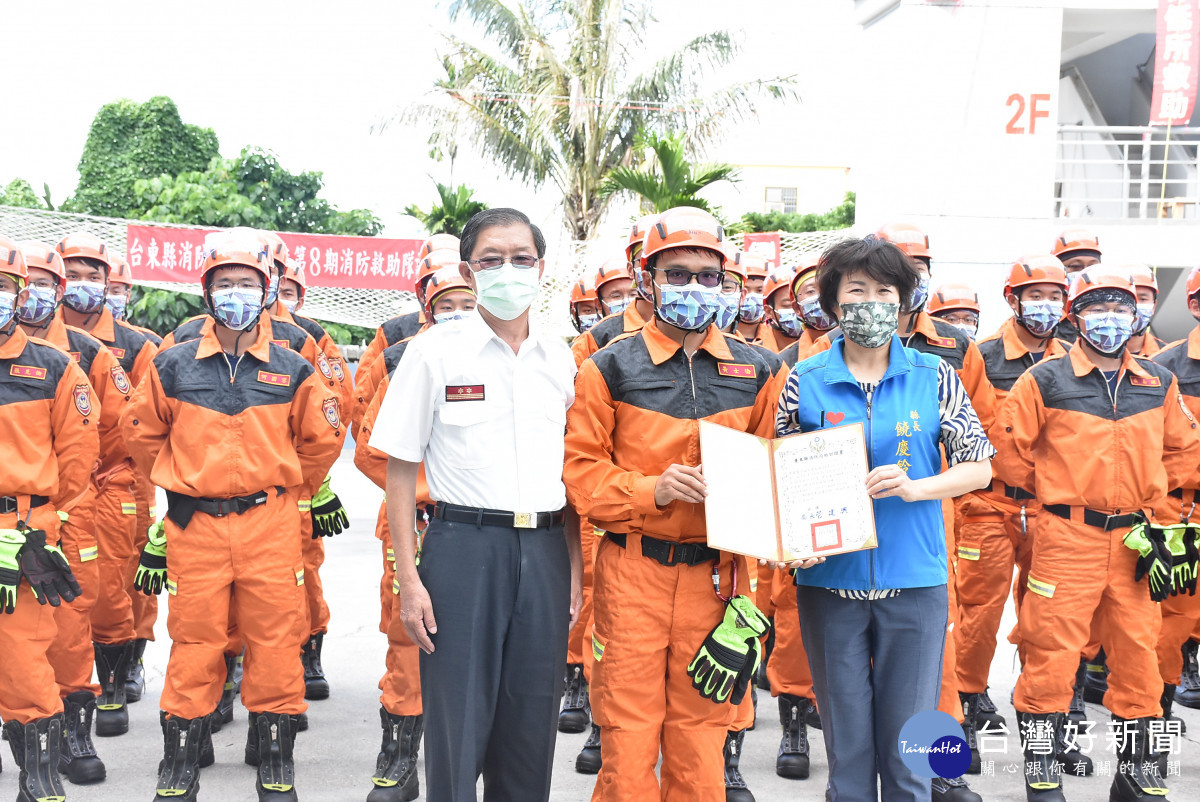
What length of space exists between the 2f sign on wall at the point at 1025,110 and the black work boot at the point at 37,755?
13.5 meters

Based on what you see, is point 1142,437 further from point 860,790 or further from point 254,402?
point 254,402

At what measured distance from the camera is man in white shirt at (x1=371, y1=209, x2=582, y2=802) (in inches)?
142

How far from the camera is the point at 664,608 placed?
12.7 ft

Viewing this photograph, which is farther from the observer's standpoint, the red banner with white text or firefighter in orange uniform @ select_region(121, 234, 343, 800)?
the red banner with white text

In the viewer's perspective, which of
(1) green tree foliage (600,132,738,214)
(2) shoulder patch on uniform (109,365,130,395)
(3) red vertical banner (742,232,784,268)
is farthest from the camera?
(1) green tree foliage (600,132,738,214)

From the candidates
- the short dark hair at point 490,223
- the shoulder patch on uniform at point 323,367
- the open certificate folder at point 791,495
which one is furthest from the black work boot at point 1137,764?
the shoulder patch on uniform at point 323,367

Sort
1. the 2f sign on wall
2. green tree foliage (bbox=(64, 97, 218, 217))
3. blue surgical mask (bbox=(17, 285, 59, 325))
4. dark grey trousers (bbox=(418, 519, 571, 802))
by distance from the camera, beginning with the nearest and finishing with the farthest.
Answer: dark grey trousers (bbox=(418, 519, 571, 802))
blue surgical mask (bbox=(17, 285, 59, 325))
the 2f sign on wall
green tree foliage (bbox=(64, 97, 218, 217))

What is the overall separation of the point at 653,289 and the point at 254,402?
2266 mm

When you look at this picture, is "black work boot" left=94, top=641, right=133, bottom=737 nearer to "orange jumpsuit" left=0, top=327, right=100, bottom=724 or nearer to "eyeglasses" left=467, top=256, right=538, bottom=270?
"orange jumpsuit" left=0, top=327, right=100, bottom=724

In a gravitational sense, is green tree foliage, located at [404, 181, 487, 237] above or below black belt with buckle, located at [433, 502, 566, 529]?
above

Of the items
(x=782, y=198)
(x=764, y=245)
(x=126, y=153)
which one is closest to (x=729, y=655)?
(x=764, y=245)

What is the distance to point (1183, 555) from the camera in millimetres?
5371

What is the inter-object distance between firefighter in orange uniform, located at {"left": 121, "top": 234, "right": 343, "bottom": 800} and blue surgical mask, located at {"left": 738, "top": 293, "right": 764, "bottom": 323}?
3.91 m

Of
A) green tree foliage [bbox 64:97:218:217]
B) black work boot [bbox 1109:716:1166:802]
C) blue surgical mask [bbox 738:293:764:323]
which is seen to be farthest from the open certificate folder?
green tree foliage [bbox 64:97:218:217]
